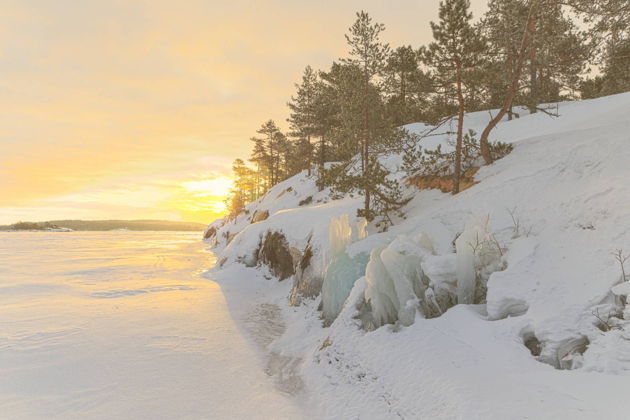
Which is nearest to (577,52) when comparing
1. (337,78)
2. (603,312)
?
(337,78)

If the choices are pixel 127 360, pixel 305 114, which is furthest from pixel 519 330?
pixel 305 114

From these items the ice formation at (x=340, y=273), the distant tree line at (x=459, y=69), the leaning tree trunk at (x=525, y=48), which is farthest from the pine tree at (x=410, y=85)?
the ice formation at (x=340, y=273)

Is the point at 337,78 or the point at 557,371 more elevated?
the point at 337,78

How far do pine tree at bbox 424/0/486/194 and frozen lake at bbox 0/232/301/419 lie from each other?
420 inches

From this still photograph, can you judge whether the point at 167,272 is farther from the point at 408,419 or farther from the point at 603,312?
the point at 603,312

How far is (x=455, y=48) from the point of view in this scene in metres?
11.1

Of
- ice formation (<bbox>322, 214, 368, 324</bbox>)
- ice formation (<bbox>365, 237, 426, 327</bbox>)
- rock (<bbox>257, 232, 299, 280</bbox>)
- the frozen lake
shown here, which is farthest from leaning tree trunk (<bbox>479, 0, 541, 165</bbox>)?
the frozen lake

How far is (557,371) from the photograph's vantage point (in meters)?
4.07

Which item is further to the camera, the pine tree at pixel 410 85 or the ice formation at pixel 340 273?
the pine tree at pixel 410 85

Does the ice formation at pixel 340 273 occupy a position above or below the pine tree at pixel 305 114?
below

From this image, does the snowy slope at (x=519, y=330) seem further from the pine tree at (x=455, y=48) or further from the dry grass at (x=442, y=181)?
the pine tree at (x=455, y=48)

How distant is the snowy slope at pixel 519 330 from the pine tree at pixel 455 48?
422cm

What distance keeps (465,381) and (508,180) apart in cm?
784

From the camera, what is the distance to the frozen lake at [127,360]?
16.5 ft
